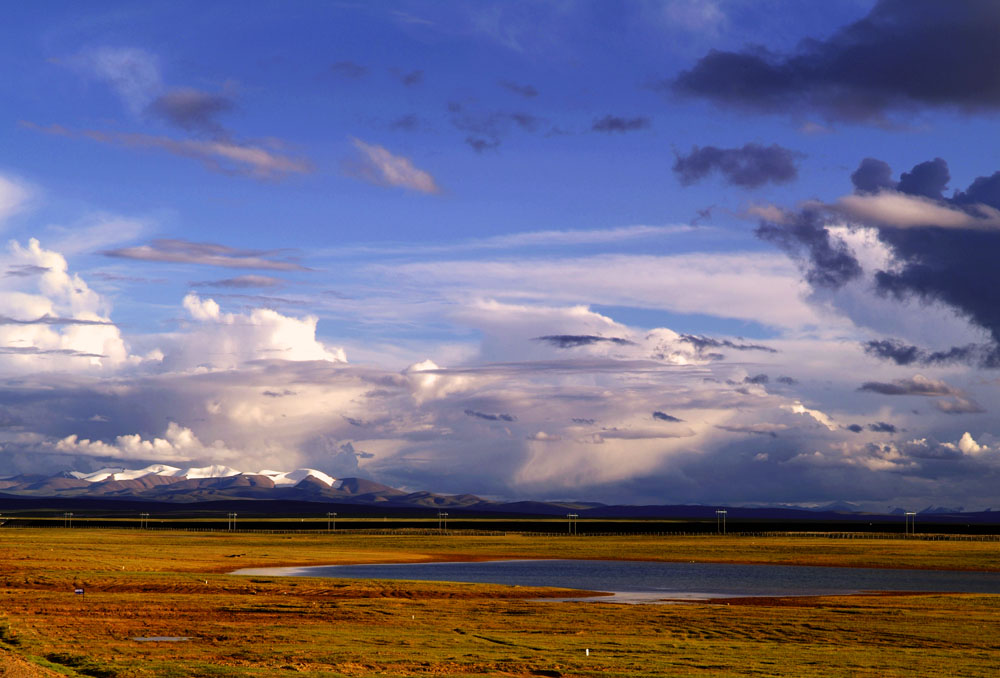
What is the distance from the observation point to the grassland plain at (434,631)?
4266cm

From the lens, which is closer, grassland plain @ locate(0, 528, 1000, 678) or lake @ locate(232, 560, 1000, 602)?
grassland plain @ locate(0, 528, 1000, 678)

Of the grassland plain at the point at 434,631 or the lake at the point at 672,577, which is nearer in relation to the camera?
the grassland plain at the point at 434,631

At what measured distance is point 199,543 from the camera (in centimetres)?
16975

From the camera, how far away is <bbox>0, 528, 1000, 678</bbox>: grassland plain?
4266 centimetres

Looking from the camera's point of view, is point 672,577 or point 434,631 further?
point 672,577

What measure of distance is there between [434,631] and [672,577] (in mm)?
57735

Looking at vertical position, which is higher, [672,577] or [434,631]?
[434,631]

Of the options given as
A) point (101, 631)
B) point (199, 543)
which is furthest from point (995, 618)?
point (199, 543)

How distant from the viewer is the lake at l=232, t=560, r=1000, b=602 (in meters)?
90.9

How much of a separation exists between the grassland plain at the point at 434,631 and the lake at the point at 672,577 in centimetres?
1051

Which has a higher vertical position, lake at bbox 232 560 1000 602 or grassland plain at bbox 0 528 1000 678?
grassland plain at bbox 0 528 1000 678

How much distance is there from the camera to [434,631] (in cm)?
5481

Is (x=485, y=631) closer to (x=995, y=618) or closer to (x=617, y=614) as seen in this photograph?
(x=617, y=614)

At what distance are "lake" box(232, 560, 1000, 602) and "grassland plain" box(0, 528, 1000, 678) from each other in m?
10.5
